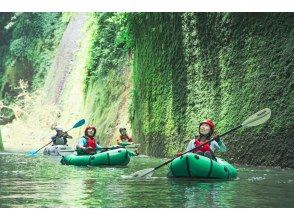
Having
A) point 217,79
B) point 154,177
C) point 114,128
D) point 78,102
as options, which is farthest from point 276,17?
point 78,102

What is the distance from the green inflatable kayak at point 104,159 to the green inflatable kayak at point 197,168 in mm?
2238

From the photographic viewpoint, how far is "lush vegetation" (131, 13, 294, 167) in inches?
339

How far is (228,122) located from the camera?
9.51m

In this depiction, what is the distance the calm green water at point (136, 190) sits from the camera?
17.1ft

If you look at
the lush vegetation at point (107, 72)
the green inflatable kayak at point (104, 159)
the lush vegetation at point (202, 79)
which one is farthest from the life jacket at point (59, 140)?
the green inflatable kayak at point (104, 159)

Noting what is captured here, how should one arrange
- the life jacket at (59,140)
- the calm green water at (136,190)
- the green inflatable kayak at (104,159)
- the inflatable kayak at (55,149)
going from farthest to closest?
the life jacket at (59,140), the inflatable kayak at (55,149), the green inflatable kayak at (104,159), the calm green water at (136,190)

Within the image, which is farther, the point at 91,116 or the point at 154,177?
the point at 91,116

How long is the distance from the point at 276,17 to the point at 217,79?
1538mm

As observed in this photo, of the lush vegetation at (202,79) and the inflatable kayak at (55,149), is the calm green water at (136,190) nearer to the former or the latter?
the lush vegetation at (202,79)

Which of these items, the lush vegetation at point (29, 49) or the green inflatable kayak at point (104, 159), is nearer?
the green inflatable kayak at point (104, 159)

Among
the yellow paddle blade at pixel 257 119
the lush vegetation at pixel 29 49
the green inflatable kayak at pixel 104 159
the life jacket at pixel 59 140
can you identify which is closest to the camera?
the yellow paddle blade at pixel 257 119

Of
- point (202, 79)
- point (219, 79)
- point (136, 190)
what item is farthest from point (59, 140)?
point (136, 190)

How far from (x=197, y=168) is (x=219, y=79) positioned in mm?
3329
